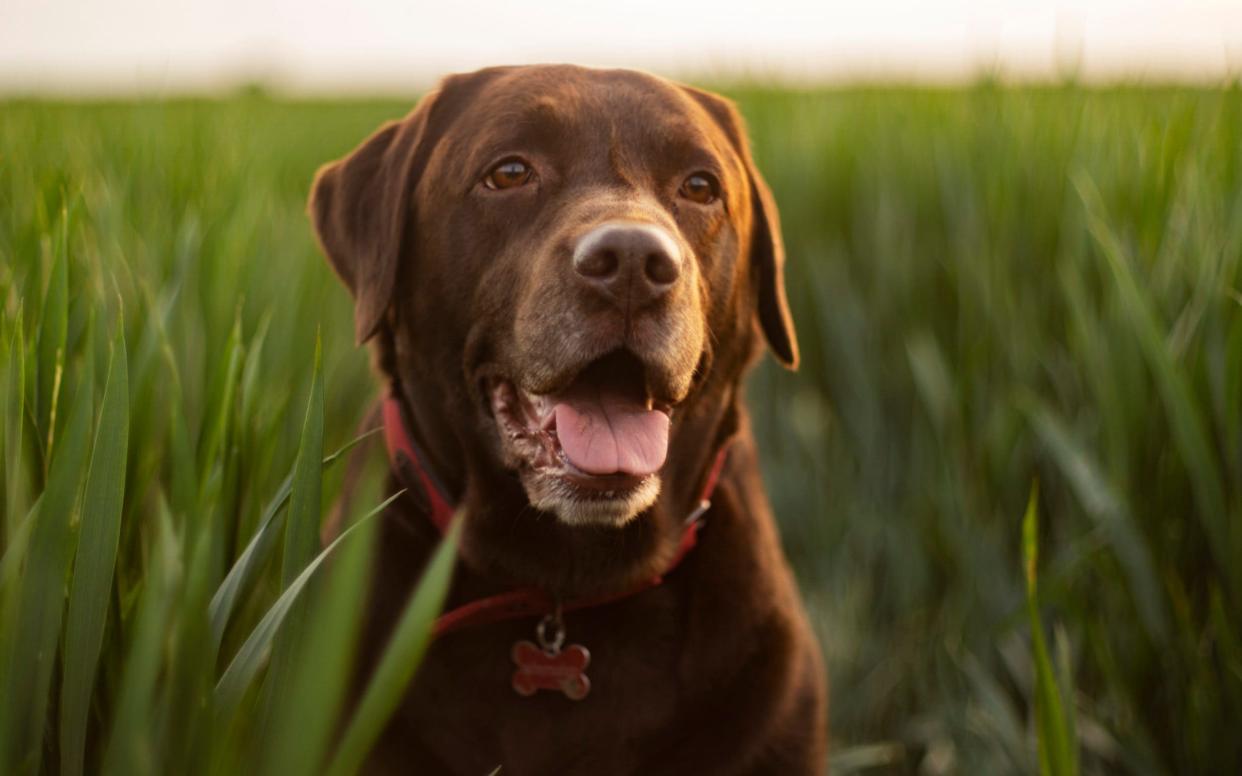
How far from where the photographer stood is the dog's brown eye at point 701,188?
2.11 metres

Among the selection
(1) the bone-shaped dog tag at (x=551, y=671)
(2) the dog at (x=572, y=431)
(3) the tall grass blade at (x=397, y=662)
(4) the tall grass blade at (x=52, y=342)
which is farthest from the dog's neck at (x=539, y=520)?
(3) the tall grass blade at (x=397, y=662)

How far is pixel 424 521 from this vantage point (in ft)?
6.38

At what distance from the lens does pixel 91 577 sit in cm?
110

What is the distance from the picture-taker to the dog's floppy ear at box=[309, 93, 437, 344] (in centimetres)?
206

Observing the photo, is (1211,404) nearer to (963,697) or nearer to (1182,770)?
(1182,770)

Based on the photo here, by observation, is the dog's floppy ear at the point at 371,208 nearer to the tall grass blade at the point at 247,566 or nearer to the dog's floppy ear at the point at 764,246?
the dog's floppy ear at the point at 764,246

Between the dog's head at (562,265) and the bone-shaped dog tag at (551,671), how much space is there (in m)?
0.22

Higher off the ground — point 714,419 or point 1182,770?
point 714,419

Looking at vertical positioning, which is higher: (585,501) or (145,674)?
(145,674)

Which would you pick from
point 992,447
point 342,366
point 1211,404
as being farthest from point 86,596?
point 992,447

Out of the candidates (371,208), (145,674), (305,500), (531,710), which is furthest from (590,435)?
(145,674)

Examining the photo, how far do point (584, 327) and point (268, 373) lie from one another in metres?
0.74

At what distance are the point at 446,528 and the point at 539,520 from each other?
168mm

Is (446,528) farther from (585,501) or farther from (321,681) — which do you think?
(321,681)
